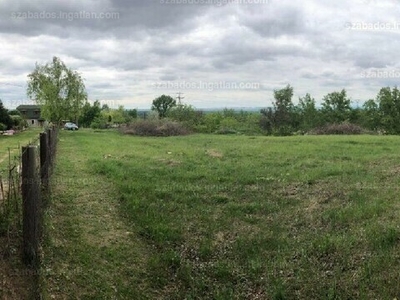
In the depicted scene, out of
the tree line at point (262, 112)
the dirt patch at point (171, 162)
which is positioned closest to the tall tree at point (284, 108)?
the tree line at point (262, 112)

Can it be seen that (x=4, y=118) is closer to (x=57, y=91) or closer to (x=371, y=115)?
(x=57, y=91)

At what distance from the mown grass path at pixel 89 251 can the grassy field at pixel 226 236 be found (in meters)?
0.02

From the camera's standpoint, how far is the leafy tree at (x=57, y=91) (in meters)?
41.1

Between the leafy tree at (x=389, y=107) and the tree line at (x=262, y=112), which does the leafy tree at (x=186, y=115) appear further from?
the leafy tree at (x=389, y=107)

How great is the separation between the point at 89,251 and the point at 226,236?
6.87 feet

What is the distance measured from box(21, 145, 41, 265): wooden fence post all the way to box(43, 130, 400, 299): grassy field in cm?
27

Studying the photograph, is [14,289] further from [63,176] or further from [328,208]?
[63,176]

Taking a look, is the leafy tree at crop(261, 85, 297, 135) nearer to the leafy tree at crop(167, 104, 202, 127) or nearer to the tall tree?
the tall tree

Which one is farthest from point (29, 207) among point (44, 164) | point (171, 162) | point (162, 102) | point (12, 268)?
point (162, 102)

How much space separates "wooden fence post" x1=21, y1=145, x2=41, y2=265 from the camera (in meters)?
4.68

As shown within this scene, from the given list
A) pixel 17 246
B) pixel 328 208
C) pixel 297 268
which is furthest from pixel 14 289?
pixel 328 208

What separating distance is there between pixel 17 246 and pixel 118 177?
5483 millimetres

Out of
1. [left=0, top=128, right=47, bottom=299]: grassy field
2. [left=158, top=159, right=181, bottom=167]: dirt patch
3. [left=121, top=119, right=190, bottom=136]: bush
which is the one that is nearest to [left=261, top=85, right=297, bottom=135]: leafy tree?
[left=121, top=119, right=190, bottom=136]: bush

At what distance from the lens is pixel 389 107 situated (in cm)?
5369
